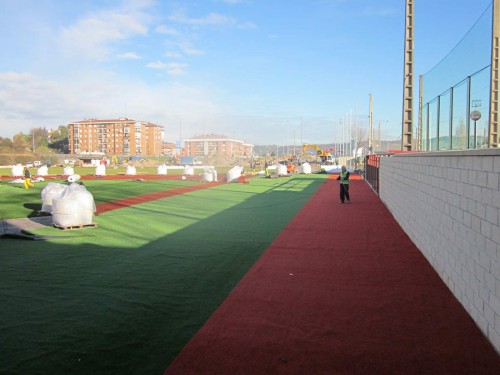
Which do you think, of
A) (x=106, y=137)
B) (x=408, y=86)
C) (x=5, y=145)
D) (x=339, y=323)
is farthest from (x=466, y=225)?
(x=106, y=137)

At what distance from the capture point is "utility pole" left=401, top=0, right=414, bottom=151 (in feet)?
51.4

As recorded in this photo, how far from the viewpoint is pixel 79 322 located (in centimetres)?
503

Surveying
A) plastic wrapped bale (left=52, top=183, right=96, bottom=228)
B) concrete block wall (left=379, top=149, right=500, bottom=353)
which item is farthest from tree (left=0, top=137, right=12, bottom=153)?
concrete block wall (left=379, top=149, right=500, bottom=353)

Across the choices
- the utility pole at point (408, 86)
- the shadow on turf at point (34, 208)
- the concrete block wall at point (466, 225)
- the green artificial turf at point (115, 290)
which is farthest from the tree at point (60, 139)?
the concrete block wall at point (466, 225)

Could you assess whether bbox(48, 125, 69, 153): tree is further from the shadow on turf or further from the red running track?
the red running track

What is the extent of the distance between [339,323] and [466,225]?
80.5 inches

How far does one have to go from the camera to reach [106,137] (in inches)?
5418

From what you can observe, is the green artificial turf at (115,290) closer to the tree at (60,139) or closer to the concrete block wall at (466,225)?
the concrete block wall at (466,225)

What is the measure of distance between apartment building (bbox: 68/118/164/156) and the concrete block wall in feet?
437

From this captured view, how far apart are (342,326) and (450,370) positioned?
50.2 inches

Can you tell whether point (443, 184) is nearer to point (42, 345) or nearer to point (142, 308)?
point (142, 308)

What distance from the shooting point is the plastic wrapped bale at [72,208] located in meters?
11.6

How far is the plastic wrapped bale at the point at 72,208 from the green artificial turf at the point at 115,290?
0.37 m

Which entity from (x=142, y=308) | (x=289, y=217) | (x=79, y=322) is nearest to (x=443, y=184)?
(x=142, y=308)
